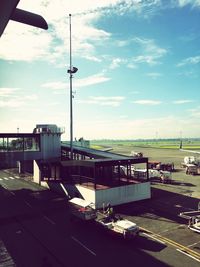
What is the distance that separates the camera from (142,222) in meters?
29.7

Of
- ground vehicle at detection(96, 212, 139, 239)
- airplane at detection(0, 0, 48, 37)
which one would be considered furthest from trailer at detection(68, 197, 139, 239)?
airplane at detection(0, 0, 48, 37)

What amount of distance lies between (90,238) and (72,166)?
25798 millimetres

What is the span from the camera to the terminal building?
3812cm

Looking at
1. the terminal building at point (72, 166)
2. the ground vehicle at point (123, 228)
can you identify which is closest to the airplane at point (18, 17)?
the ground vehicle at point (123, 228)

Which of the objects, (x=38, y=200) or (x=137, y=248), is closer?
(x=137, y=248)

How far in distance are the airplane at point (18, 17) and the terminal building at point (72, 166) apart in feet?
108

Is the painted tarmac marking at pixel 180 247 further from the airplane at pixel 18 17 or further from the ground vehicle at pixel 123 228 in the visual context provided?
the airplane at pixel 18 17

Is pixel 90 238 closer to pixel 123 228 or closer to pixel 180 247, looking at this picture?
pixel 123 228

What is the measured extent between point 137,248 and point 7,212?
19570mm

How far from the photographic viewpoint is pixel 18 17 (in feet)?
10.7

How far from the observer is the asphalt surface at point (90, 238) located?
68.6 ft

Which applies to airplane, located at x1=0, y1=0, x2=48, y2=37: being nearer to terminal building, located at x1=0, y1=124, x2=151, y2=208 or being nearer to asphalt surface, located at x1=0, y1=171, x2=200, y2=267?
Result: asphalt surface, located at x1=0, y1=171, x2=200, y2=267

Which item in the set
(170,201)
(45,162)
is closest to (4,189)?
(45,162)

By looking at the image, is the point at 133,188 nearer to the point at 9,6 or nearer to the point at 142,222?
the point at 142,222
